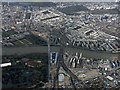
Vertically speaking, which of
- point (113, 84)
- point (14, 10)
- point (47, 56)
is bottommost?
point (113, 84)

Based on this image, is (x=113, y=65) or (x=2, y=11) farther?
(x=2, y=11)

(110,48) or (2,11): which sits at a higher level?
(2,11)

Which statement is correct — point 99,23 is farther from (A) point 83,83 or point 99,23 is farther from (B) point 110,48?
(A) point 83,83

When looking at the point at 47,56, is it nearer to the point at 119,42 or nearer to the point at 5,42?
the point at 5,42

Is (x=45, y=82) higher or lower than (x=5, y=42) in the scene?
lower

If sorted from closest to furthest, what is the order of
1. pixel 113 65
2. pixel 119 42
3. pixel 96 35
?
pixel 113 65 → pixel 119 42 → pixel 96 35

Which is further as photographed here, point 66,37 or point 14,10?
point 14,10

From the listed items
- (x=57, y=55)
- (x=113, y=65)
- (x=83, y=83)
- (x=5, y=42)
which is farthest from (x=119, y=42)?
(x=5, y=42)

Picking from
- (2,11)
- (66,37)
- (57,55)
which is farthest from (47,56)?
(2,11)

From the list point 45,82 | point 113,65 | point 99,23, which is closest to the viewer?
point 45,82
